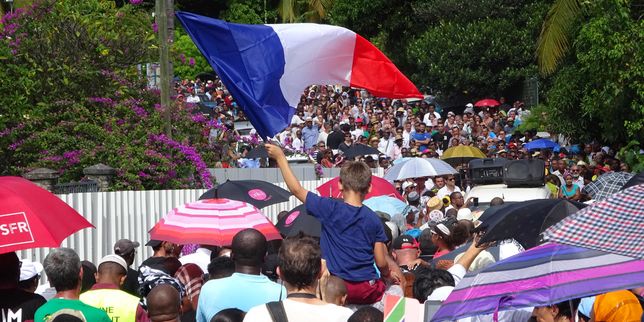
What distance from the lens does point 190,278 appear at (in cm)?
920

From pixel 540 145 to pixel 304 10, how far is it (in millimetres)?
27494

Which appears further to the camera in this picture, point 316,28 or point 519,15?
point 519,15

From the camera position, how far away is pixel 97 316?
711 cm

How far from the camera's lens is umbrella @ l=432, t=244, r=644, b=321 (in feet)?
20.2

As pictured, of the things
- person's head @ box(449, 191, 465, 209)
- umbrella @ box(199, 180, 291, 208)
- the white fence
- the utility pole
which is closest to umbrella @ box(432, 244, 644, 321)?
umbrella @ box(199, 180, 291, 208)

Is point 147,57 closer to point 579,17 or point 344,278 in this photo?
point 579,17

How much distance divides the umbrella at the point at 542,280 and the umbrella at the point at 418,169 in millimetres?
14478

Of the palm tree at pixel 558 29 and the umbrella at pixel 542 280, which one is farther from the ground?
the palm tree at pixel 558 29

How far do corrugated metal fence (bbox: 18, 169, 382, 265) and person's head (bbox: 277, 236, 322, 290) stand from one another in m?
8.79

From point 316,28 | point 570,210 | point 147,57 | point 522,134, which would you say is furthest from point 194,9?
point 570,210

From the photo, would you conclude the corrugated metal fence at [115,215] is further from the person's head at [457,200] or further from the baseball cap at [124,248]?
the baseball cap at [124,248]

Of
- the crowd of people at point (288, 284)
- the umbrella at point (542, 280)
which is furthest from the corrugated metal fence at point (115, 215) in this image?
the umbrella at point (542, 280)

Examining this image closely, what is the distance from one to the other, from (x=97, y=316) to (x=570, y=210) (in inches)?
144

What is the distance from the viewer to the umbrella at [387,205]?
575 inches
